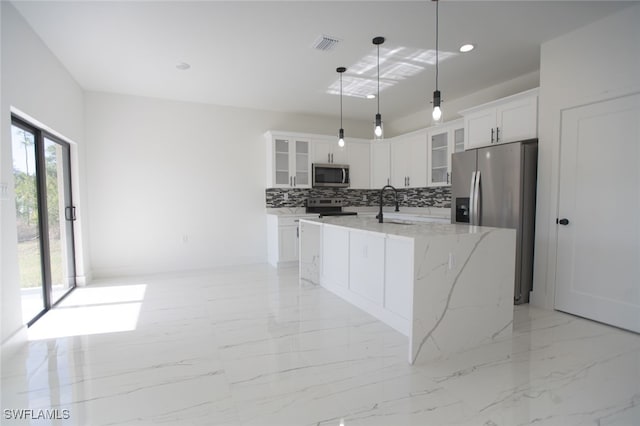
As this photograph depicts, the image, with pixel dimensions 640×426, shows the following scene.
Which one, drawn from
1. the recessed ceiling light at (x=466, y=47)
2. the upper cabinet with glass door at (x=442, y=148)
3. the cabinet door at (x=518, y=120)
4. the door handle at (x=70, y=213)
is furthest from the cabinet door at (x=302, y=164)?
the door handle at (x=70, y=213)

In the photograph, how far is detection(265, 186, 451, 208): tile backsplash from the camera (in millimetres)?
5379

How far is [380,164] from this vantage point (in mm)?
5887

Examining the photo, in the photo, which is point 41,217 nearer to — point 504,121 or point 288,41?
point 288,41

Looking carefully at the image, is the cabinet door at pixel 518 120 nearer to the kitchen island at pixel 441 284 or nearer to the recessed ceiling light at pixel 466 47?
the recessed ceiling light at pixel 466 47

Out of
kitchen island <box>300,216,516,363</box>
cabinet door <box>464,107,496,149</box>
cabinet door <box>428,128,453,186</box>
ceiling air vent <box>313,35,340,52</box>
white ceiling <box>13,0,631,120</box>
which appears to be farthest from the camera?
cabinet door <box>428,128,453,186</box>

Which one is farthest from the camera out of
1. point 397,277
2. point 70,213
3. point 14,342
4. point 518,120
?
point 70,213

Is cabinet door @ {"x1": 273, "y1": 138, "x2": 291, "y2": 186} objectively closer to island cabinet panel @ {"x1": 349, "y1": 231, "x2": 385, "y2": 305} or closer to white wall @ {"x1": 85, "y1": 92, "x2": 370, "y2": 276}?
white wall @ {"x1": 85, "y1": 92, "x2": 370, "y2": 276}

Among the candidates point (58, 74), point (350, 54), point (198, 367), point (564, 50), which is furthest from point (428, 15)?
point (58, 74)

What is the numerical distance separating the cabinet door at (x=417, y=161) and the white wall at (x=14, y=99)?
4788 millimetres

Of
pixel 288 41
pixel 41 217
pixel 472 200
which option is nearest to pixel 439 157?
pixel 472 200

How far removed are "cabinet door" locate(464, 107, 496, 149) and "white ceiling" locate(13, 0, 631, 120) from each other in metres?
0.52

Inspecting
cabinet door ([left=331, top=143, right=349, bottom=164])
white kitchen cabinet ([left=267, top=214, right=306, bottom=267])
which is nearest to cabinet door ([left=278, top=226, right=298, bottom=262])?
white kitchen cabinet ([left=267, top=214, right=306, bottom=267])

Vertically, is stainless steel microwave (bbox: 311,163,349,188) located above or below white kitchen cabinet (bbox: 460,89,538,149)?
below

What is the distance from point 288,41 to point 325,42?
→ 35 centimetres
